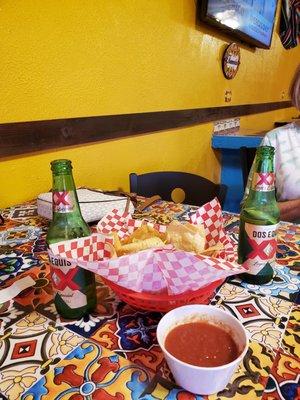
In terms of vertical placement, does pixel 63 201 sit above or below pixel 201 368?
above

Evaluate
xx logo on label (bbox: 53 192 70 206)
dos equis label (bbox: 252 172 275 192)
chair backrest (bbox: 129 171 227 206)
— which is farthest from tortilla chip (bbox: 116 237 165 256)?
chair backrest (bbox: 129 171 227 206)

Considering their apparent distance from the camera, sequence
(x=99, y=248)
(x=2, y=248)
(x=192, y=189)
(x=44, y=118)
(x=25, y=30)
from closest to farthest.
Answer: (x=99, y=248), (x=2, y=248), (x=25, y=30), (x=44, y=118), (x=192, y=189)

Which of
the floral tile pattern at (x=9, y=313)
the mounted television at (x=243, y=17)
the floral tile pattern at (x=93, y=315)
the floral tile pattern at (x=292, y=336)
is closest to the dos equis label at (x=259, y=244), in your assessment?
the floral tile pattern at (x=292, y=336)

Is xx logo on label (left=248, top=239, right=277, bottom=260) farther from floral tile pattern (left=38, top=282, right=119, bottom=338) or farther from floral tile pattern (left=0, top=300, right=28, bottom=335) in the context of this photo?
floral tile pattern (left=0, top=300, right=28, bottom=335)

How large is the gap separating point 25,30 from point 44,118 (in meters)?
0.33

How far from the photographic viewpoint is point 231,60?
284 centimetres

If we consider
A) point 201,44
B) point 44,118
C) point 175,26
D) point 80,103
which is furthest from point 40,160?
point 201,44

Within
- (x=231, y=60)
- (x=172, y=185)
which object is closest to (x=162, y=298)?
(x=172, y=185)

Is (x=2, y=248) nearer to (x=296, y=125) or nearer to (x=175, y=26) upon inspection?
(x=296, y=125)

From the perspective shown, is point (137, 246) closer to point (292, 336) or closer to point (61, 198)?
point (61, 198)

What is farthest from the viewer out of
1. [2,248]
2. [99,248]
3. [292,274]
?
[2,248]

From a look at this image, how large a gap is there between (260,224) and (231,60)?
8.74 feet

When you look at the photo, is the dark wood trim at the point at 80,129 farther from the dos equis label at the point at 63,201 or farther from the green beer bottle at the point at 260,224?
the green beer bottle at the point at 260,224

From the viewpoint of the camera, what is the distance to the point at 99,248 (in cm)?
58
